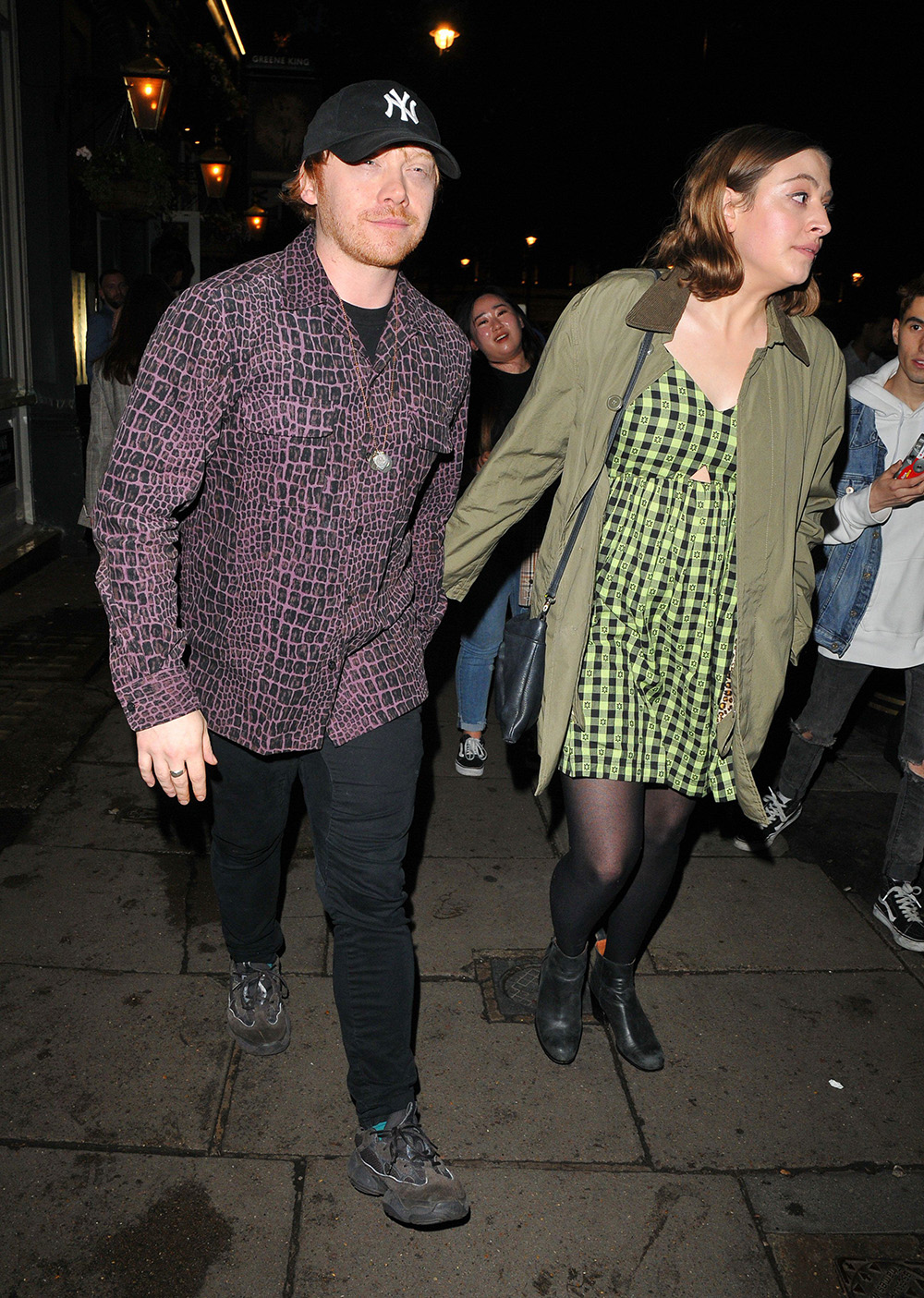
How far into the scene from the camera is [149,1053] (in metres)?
2.90

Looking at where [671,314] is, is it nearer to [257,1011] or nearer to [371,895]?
[371,895]

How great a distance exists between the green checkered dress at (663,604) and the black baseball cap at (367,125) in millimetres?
796

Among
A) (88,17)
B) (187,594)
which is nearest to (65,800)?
(187,594)

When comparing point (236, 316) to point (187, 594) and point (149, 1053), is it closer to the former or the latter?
point (187, 594)

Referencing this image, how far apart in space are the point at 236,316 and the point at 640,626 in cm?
120

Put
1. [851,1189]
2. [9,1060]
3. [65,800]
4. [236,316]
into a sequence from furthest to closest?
[65,800] < [9,1060] < [851,1189] < [236,316]

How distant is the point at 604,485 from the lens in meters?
2.56

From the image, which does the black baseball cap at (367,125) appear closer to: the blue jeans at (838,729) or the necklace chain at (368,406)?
the necklace chain at (368,406)

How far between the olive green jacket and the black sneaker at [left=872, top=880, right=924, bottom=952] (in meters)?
1.31

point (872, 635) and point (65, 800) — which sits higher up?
point (872, 635)

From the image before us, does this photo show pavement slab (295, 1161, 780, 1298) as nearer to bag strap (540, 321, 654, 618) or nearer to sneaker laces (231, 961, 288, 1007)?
sneaker laces (231, 961, 288, 1007)

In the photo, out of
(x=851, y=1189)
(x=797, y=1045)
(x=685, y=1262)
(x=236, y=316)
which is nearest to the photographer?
(x=236, y=316)

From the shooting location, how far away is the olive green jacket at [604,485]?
253cm

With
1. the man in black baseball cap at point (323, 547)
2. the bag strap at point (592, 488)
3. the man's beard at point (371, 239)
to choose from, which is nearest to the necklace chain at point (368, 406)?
the man in black baseball cap at point (323, 547)
